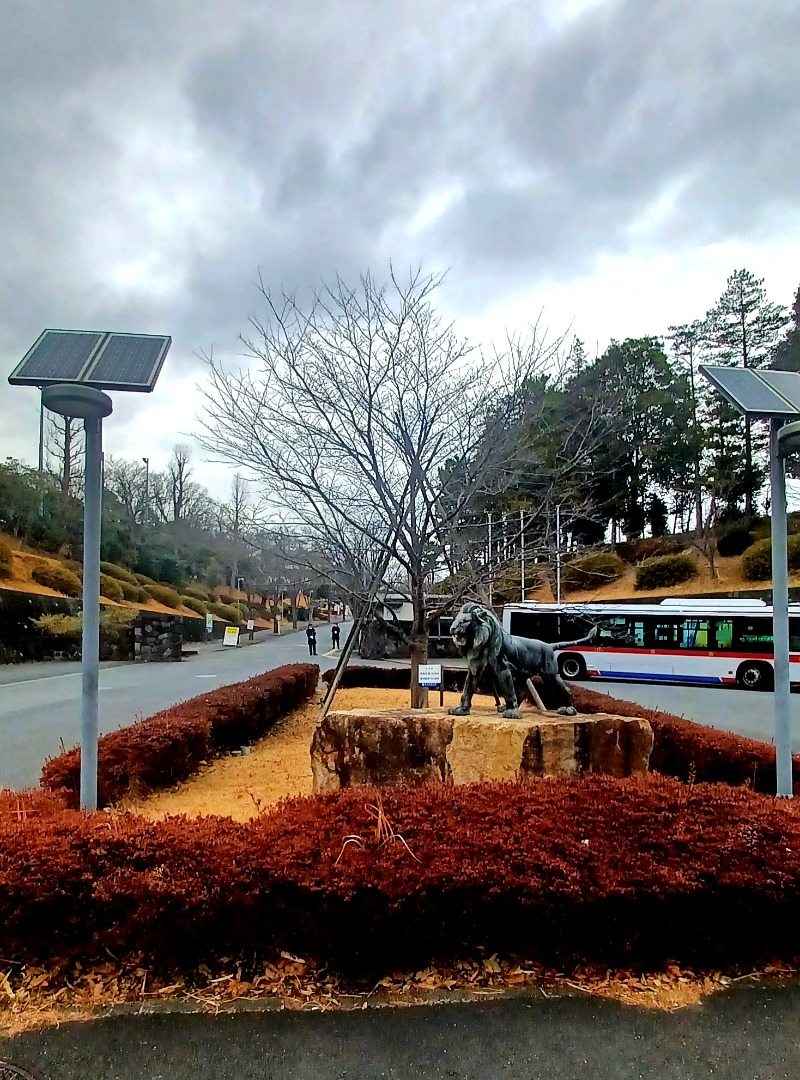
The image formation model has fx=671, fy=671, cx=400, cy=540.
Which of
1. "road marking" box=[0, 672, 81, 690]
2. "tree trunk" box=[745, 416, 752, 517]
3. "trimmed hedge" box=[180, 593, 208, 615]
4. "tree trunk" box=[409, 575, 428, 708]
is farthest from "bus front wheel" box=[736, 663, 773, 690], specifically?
"trimmed hedge" box=[180, 593, 208, 615]

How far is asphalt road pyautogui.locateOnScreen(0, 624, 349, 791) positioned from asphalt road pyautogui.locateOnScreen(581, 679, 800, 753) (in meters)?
9.26

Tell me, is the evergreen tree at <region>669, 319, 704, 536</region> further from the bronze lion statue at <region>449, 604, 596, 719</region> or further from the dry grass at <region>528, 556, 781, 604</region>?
the bronze lion statue at <region>449, 604, 596, 719</region>

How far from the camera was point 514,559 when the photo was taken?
7.84 metres

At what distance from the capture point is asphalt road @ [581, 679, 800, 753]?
11.0 metres

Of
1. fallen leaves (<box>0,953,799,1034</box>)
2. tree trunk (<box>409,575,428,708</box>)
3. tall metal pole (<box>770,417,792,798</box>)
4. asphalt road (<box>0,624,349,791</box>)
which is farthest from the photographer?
asphalt road (<box>0,624,349,791</box>)

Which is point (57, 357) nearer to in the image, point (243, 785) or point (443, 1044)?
point (443, 1044)

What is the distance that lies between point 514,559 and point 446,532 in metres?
0.90

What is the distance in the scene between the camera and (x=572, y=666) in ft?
63.4

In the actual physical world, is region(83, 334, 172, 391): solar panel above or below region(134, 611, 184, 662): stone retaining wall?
above

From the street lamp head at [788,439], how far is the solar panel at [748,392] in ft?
0.45

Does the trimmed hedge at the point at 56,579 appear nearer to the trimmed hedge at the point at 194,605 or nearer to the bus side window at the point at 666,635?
the trimmed hedge at the point at 194,605

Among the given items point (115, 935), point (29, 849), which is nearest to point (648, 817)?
point (115, 935)

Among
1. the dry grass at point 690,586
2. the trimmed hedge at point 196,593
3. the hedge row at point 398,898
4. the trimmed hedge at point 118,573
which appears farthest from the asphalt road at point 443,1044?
the trimmed hedge at point 196,593

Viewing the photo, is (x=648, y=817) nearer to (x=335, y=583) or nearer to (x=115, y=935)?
(x=115, y=935)
